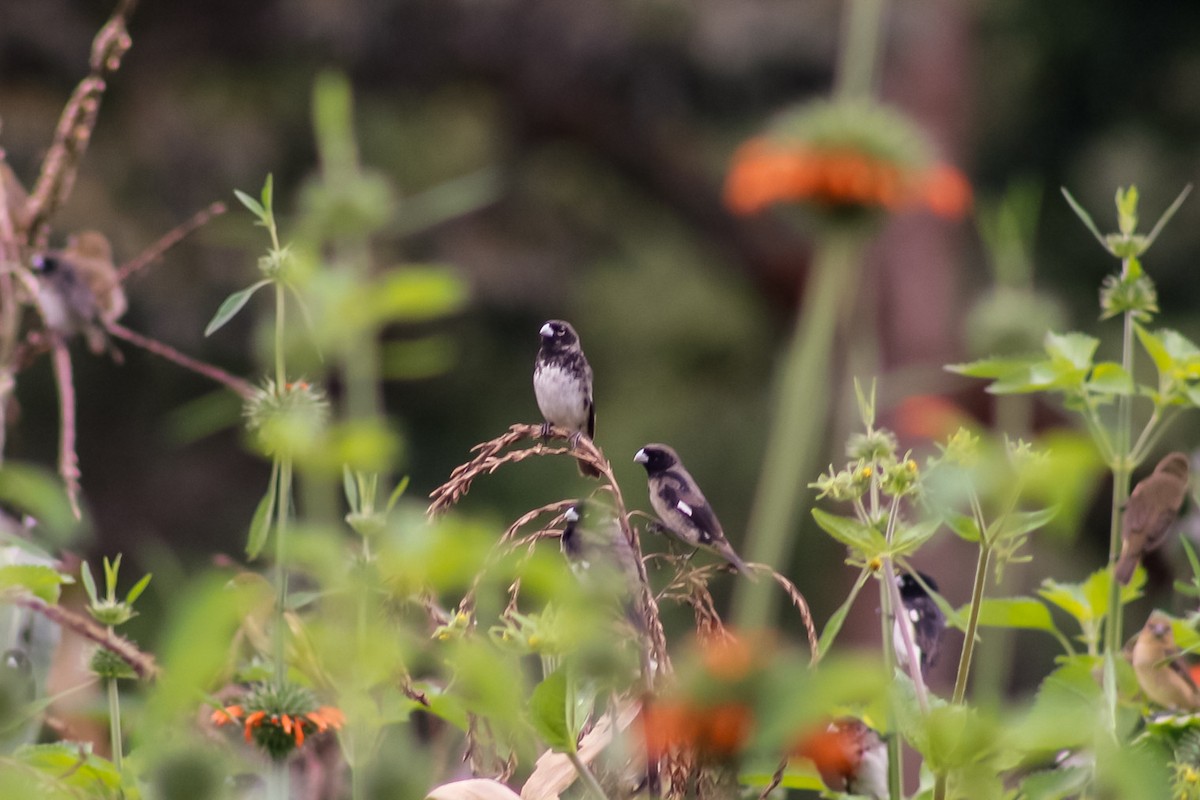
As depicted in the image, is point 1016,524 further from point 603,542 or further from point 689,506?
point 689,506

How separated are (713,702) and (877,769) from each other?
1031 millimetres

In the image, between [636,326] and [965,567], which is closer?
[965,567]

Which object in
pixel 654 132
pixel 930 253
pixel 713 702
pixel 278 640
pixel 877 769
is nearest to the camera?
pixel 713 702

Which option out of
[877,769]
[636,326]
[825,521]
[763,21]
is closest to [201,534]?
[636,326]

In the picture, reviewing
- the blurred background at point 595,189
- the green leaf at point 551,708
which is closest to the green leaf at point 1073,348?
the green leaf at point 551,708

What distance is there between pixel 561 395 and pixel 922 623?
1.76ft

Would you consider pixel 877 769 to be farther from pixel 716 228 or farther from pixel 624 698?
pixel 716 228

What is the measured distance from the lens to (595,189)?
9.84m

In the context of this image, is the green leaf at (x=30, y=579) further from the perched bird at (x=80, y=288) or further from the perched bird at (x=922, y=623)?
the perched bird at (x=80, y=288)

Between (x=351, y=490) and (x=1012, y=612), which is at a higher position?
(x=351, y=490)

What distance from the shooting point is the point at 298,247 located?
1002 millimetres

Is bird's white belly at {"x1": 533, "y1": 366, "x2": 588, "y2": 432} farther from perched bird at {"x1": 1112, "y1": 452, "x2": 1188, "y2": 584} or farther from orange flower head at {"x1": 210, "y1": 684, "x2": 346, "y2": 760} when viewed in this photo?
orange flower head at {"x1": 210, "y1": 684, "x2": 346, "y2": 760}

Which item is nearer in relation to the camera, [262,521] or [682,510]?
[262,521]

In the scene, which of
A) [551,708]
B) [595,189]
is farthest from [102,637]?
Result: [595,189]
